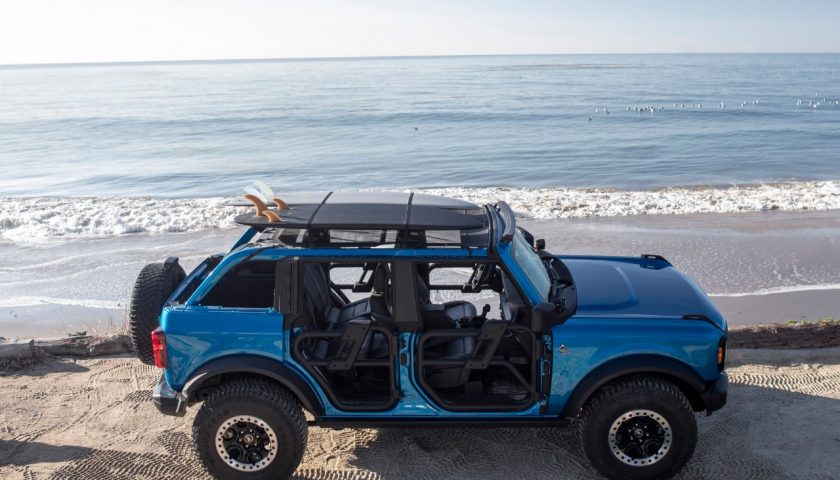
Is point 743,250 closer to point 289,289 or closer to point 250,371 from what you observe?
point 289,289

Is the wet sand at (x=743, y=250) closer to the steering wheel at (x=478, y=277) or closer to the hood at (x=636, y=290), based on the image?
the hood at (x=636, y=290)

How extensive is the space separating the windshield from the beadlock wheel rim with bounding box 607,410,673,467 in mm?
989

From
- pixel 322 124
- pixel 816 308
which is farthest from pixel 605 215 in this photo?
pixel 322 124

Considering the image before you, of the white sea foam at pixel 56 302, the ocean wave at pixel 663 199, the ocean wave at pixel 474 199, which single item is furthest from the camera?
the ocean wave at pixel 663 199

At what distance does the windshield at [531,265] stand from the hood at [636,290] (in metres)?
0.25

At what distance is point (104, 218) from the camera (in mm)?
16844

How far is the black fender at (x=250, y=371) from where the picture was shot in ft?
15.8

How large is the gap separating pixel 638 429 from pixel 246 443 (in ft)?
8.69

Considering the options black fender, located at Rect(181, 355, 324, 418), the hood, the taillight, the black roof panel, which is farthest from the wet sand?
the taillight

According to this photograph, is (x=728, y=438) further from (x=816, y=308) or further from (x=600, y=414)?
(x=816, y=308)

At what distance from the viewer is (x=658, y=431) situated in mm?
4914

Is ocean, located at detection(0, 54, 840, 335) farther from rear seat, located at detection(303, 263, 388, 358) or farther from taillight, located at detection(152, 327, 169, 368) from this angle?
taillight, located at detection(152, 327, 169, 368)

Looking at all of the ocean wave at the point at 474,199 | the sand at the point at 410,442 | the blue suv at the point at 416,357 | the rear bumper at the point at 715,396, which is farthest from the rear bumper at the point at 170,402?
the ocean wave at the point at 474,199

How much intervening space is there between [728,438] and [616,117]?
39.4m
